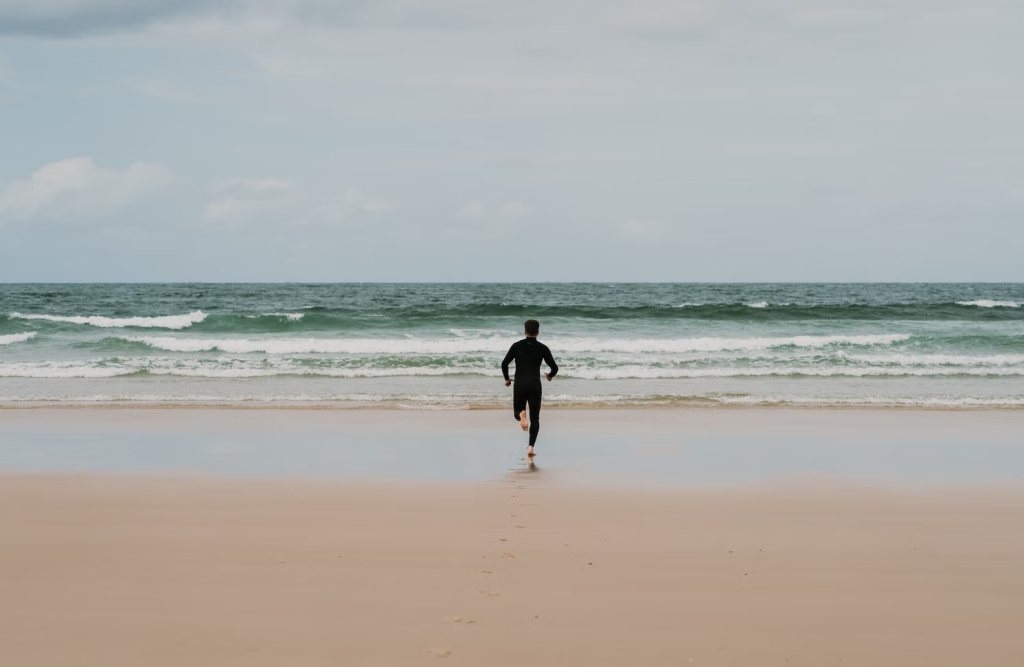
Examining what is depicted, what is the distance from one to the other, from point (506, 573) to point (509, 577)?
0.25ft

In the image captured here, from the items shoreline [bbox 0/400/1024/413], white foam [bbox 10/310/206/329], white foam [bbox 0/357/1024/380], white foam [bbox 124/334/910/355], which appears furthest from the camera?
white foam [bbox 10/310/206/329]

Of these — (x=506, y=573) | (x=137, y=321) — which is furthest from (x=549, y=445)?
(x=137, y=321)

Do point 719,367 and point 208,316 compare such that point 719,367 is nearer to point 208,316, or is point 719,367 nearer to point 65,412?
point 65,412

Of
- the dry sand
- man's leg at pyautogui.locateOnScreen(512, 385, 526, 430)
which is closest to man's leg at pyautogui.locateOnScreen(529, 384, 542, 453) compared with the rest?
man's leg at pyautogui.locateOnScreen(512, 385, 526, 430)

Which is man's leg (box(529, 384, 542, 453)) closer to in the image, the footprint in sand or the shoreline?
the shoreline

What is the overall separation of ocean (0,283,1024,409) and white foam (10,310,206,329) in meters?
0.19

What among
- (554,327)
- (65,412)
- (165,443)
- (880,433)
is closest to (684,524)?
(880,433)

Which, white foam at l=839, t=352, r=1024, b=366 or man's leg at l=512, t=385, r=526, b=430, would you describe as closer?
man's leg at l=512, t=385, r=526, b=430

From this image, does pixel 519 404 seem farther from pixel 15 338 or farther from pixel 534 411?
pixel 15 338

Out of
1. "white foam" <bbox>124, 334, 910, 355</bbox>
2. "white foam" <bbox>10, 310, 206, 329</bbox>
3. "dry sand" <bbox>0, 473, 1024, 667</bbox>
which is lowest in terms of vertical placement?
"dry sand" <bbox>0, 473, 1024, 667</bbox>

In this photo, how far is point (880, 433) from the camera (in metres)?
10.7

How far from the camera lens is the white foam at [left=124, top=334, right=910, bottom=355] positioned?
904 inches

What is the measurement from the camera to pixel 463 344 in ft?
78.2

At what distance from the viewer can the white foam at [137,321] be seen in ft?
97.6
